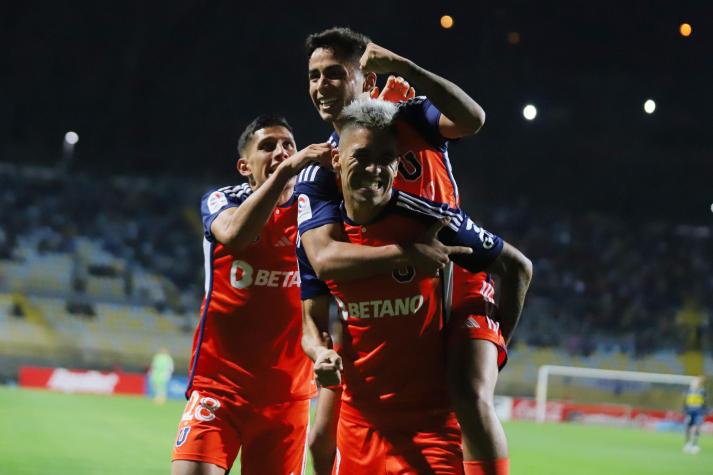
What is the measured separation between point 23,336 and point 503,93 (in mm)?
19390

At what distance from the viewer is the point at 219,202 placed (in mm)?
5227

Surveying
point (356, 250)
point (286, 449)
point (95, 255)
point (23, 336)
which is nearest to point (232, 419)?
point (286, 449)

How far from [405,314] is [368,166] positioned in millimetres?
609

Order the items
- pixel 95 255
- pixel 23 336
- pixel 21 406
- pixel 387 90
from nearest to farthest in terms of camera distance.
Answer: pixel 387 90, pixel 21 406, pixel 23 336, pixel 95 255

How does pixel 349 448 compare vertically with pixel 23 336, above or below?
below

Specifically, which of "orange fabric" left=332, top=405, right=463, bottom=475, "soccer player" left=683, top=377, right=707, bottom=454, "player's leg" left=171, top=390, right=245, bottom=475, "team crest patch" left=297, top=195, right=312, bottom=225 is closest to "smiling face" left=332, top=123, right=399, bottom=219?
"team crest patch" left=297, top=195, right=312, bottom=225

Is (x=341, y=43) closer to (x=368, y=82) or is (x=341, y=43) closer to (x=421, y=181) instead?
(x=368, y=82)

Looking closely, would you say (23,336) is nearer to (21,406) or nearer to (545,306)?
(21,406)

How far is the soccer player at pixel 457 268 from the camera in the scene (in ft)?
12.3

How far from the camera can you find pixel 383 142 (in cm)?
380

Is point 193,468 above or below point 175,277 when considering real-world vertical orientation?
below

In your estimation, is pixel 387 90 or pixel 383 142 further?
pixel 387 90

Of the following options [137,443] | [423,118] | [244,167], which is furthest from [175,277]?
[423,118]

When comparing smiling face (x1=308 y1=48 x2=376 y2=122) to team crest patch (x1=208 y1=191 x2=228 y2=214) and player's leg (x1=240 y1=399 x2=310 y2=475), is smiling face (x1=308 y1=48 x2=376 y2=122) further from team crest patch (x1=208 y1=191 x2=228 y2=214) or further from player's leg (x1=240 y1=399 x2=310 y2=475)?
player's leg (x1=240 y1=399 x2=310 y2=475)
